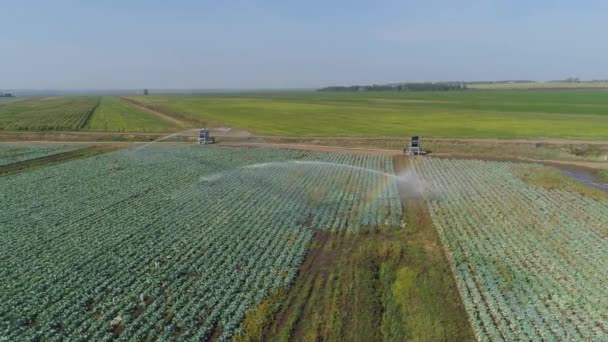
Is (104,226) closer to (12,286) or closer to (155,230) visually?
(155,230)

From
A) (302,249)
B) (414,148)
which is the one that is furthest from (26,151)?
(414,148)

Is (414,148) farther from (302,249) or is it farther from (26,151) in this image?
(26,151)

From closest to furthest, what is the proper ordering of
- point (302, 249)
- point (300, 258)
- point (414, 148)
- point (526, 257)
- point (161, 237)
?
1. point (526, 257)
2. point (300, 258)
3. point (302, 249)
4. point (161, 237)
5. point (414, 148)

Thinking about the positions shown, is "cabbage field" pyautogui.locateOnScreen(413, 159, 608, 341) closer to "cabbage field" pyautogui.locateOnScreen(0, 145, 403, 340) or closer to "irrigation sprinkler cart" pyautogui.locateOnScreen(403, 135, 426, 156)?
"cabbage field" pyautogui.locateOnScreen(0, 145, 403, 340)

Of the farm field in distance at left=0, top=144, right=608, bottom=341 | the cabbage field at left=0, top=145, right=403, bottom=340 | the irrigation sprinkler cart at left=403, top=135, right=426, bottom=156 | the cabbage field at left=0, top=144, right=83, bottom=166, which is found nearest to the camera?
the farm field in distance at left=0, top=144, right=608, bottom=341

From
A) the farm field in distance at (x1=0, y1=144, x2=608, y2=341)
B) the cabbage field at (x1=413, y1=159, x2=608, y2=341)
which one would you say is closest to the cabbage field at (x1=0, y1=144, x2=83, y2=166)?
the farm field in distance at (x1=0, y1=144, x2=608, y2=341)

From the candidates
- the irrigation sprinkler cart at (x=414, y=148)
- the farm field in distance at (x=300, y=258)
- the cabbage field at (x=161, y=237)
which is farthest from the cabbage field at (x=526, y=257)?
the irrigation sprinkler cart at (x=414, y=148)

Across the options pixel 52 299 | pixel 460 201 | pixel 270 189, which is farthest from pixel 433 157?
pixel 52 299
